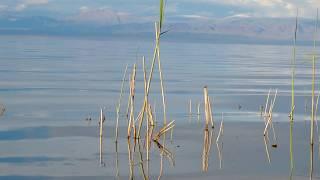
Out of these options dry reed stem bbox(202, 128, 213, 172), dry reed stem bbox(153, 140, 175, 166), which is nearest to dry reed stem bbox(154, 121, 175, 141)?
dry reed stem bbox(153, 140, 175, 166)

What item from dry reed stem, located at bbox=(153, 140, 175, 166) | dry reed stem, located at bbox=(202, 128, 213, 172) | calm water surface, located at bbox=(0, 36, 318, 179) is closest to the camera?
calm water surface, located at bbox=(0, 36, 318, 179)

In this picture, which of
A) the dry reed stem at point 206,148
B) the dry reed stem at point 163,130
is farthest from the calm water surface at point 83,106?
the dry reed stem at point 163,130

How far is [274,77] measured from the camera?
2544cm

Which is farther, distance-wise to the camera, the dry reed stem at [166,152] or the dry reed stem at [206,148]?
the dry reed stem at [166,152]

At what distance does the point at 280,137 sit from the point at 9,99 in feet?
22.3

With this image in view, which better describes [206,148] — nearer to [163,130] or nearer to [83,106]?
[163,130]

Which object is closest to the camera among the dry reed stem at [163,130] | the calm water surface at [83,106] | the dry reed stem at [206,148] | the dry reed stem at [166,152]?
the calm water surface at [83,106]

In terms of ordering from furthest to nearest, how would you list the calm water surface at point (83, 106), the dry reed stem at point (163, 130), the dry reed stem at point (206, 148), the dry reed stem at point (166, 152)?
the dry reed stem at point (163, 130)
the dry reed stem at point (166, 152)
the dry reed stem at point (206, 148)
the calm water surface at point (83, 106)

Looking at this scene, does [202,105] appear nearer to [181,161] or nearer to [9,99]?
[9,99]

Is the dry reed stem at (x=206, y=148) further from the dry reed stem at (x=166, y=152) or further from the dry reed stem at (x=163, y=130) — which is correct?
the dry reed stem at (x=163, y=130)

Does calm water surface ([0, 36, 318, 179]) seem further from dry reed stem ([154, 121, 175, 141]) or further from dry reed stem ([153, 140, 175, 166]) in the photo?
dry reed stem ([154, 121, 175, 141])

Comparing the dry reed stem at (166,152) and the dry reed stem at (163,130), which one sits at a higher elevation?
the dry reed stem at (163,130)

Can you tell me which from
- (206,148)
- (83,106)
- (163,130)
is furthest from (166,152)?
(83,106)

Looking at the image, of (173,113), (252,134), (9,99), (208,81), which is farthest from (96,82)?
(252,134)
